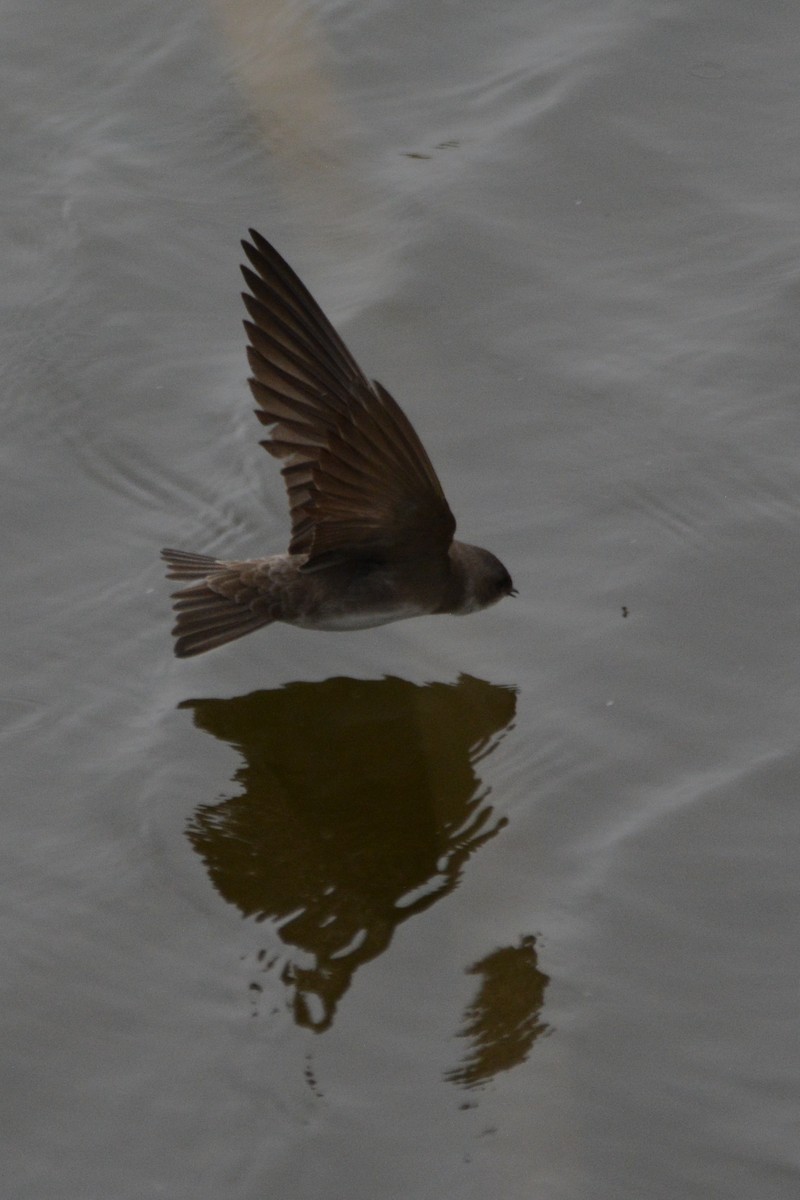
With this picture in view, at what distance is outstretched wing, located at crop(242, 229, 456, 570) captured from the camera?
5.03 meters

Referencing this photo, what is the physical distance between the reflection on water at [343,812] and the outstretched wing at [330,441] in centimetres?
43

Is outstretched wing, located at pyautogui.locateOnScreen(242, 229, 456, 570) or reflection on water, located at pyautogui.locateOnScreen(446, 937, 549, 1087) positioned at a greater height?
outstretched wing, located at pyautogui.locateOnScreen(242, 229, 456, 570)

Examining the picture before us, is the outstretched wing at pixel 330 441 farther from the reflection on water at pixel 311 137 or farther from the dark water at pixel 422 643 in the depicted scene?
the reflection on water at pixel 311 137

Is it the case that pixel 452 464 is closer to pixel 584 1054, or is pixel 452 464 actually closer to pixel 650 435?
pixel 650 435

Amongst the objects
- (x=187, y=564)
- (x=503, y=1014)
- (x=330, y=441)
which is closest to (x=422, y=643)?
(x=187, y=564)

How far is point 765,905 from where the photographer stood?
4.59 metres

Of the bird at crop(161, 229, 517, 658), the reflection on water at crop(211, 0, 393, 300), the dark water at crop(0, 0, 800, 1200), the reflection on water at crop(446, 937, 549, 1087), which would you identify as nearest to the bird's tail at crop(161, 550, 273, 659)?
the bird at crop(161, 229, 517, 658)

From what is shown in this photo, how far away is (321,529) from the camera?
5355 mm

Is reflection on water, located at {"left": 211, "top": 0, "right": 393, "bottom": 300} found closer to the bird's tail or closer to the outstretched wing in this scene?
the outstretched wing

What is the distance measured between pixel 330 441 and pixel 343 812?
97cm

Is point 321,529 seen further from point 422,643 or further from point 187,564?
point 422,643

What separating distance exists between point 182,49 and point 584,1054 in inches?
220

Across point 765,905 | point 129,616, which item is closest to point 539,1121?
point 765,905

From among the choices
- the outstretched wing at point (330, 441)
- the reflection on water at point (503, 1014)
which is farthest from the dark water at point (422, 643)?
the outstretched wing at point (330, 441)
